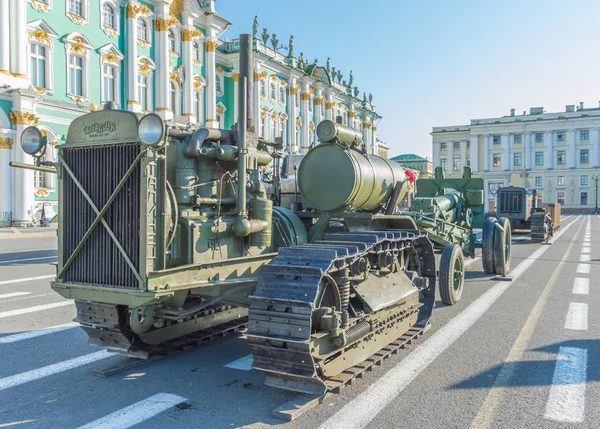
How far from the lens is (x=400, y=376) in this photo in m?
5.62

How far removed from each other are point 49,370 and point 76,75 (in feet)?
93.7

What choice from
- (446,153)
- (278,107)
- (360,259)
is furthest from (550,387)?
(446,153)

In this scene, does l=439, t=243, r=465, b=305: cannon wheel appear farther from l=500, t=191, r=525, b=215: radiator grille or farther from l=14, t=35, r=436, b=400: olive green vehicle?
l=500, t=191, r=525, b=215: radiator grille

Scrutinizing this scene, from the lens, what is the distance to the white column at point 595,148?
3780 inches

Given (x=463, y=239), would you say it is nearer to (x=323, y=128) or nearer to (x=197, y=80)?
(x=323, y=128)

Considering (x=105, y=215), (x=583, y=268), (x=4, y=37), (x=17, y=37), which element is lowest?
(x=583, y=268)

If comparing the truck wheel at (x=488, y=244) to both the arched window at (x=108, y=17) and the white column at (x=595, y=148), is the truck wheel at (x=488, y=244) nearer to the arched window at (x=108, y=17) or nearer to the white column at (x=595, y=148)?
the arched window at (x=108, y=17)

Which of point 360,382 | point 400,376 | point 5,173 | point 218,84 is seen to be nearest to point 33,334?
point 360,382

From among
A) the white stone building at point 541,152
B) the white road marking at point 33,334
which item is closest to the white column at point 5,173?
the white road marking at point 33,334

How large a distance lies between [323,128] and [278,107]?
148 ft

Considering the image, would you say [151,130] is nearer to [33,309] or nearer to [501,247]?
[33,309]

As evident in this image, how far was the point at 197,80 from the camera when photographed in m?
40.1

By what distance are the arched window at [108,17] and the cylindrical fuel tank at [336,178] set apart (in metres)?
29.9

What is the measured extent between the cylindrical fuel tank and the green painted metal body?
4.30m
